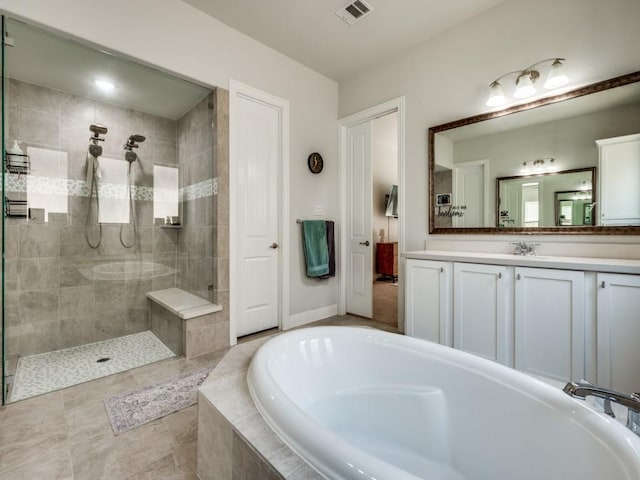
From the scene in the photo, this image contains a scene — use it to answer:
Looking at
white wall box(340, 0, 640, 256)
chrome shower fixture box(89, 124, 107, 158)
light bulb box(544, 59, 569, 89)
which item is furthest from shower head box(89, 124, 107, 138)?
light bulb box(544, 59, 569, 89)

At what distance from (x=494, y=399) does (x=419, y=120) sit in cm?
242

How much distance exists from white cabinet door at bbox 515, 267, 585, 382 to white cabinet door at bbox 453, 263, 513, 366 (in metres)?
0.08

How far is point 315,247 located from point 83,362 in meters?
2.17

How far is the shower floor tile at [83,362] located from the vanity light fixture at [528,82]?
332cm

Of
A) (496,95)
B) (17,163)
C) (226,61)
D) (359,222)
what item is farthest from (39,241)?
(496,95)

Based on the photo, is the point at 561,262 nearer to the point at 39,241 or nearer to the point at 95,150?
the point at 95,150

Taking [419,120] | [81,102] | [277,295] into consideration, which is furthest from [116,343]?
[419,120]

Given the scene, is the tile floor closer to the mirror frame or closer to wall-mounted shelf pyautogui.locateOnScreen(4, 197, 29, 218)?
wall-mounted shelf pyautogui.locateOnScreen(4, 197, 29, 218)

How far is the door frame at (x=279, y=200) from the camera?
2541 mm

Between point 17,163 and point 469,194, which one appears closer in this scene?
point 17,163

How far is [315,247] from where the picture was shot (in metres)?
3.14

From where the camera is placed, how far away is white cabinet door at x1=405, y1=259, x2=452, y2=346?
2135 mm

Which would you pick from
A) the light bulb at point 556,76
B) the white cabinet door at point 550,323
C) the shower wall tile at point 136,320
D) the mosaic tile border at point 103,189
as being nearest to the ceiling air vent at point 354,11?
the light bulb at point 556,76

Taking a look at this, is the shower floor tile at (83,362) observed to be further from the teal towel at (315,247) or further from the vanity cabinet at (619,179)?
the vanity cabinet at (619,179)
